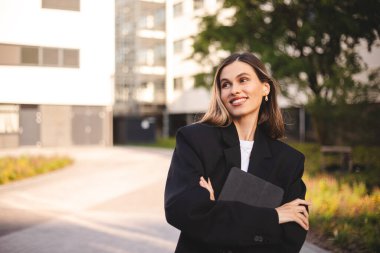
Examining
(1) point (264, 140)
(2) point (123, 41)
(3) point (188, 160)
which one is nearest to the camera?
(3) point (188, 160)

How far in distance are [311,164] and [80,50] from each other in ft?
33.3

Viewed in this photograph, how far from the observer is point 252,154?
2.37m

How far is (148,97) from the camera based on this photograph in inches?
1512

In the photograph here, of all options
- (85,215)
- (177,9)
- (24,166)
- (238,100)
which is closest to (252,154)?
(238,100)

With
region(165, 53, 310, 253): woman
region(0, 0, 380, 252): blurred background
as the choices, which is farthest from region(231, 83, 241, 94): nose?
region(0, 0, 380, 252): blurred background

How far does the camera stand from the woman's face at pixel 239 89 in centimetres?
238

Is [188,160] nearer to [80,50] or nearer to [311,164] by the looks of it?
[80,50]

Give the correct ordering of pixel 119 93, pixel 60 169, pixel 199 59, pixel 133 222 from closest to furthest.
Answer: pixel 133 222 < pixel 60 169 < pixel 199 59 < pixel 119 93

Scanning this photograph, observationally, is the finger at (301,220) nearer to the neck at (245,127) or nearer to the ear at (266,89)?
the neck at (245,127)

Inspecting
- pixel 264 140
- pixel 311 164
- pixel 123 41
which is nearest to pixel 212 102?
pixel 264 140

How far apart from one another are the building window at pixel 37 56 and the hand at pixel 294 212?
3855mm

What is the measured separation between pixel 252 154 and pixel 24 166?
1250 centimetres

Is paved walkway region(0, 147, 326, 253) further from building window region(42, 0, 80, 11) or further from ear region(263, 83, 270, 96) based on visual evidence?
ear region(263, 83, 270, 96)

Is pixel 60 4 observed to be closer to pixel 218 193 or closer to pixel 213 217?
pixel 218 193
